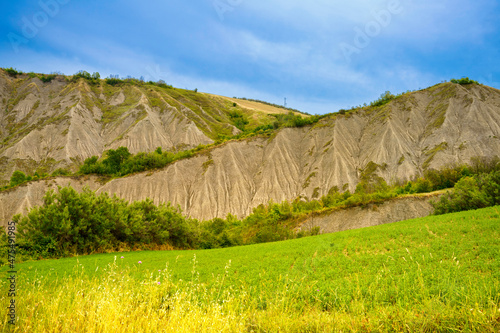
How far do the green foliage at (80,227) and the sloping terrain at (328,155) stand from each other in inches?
1143

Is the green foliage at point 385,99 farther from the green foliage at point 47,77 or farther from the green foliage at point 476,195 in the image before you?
the green foliage at point 47,77

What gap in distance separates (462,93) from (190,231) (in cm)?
6502

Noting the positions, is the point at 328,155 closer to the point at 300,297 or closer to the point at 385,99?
the point at 385,99

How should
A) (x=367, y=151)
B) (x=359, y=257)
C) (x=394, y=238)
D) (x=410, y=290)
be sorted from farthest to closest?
(x=367, y=151) → (x=394, y=238) → (x=359, y=257) → (x=410, y=290)

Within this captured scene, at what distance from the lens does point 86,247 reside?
1841 cm

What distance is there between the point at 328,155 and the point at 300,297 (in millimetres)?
52337

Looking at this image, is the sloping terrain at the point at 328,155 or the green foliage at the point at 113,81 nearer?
the sloping terrain at the point at 328,155

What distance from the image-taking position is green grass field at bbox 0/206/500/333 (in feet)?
15.6

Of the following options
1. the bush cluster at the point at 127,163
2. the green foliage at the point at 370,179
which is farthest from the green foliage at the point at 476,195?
the bush cluster at the point at 127,163

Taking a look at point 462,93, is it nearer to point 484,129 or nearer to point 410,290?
point 484,129

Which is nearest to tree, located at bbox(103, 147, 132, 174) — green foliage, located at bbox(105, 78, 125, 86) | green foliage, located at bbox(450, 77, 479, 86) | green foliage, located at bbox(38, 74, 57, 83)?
green foliage, located at bbox(105, 78, 125, 86)

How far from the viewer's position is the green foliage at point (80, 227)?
1709 cm

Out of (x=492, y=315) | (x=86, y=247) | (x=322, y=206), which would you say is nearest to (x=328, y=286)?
(x=492, y=315)

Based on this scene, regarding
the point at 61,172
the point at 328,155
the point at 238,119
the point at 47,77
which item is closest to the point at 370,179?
the point at 328,155
